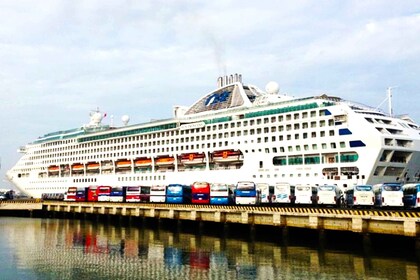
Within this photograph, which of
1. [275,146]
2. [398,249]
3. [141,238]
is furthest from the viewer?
[275,146]

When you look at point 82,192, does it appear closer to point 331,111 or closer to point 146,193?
point 146,193

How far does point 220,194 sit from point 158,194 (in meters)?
12.5

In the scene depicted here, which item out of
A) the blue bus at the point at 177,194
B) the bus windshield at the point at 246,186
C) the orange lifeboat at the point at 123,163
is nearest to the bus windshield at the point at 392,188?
the bus windshield at the point at 246,186

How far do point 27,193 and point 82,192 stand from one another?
111ft

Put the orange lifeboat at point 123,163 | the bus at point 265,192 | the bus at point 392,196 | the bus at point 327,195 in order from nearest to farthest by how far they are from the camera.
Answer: the bus at point 392,196 < the bus at point 327,195 < the bus at point 265,192 < the orange lifeboat at point 123,163

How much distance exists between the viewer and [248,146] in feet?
212

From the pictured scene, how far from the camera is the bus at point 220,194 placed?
2185 inches

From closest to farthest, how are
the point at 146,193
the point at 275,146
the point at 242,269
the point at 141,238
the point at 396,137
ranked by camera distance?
the point at 242,269, the point at 141,238, the point at 396,137, the point at 275,146, the point at 146,193

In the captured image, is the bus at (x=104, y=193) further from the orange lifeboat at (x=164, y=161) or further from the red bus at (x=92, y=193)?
the orange lifeboat at (x=164, y=161)

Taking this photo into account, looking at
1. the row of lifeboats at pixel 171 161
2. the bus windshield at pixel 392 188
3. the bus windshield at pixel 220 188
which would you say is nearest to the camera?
the bus windshield at pixel 392 188

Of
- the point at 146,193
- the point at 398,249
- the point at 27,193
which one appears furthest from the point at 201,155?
the point at 27,193

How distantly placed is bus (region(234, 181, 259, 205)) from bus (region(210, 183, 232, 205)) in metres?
2.85

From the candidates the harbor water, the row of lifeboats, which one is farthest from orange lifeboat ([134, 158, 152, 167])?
the harbor water

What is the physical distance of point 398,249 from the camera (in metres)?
35.7
